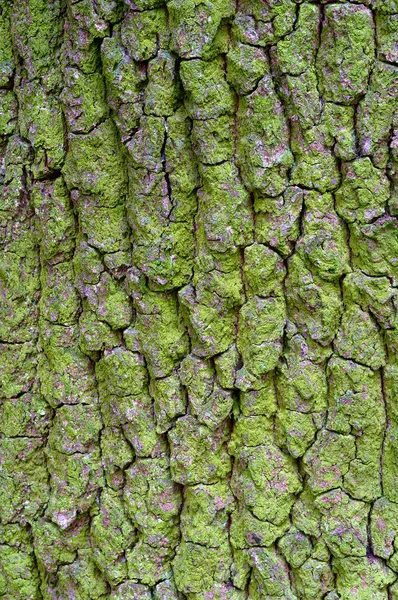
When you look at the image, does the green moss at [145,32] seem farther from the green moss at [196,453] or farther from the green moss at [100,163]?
the green moss at [196,453]

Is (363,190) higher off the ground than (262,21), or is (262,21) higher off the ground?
(262,21)

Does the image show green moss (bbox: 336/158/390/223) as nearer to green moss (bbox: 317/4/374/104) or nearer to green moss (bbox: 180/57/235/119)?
green moss (bbox: 317/4/374/104)

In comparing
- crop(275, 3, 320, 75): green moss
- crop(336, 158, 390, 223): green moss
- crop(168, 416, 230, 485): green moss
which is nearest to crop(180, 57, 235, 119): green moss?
crop(275, 3, 320, 75): green moss

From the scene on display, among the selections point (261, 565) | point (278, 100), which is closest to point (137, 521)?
point (261, 565)

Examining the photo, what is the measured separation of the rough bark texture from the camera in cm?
131

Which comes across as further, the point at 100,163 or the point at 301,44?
the point at 100,163

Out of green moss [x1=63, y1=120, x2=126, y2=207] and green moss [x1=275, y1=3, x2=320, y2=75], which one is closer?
green moss [x1=275, y1=3, x2=320, y2=75]

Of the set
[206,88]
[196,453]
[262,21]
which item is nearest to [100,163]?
[206,88]

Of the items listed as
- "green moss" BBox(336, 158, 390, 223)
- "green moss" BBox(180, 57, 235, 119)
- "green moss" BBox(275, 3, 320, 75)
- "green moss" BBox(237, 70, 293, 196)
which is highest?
"green moss" BBox(275, 3, 320, 75)

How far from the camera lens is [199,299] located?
4.59 feet

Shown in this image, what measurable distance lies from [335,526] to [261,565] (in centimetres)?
18

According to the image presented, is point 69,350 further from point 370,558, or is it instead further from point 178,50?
point 370,558

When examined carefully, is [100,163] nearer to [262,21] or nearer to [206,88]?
[206,88]

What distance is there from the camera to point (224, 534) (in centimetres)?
148
